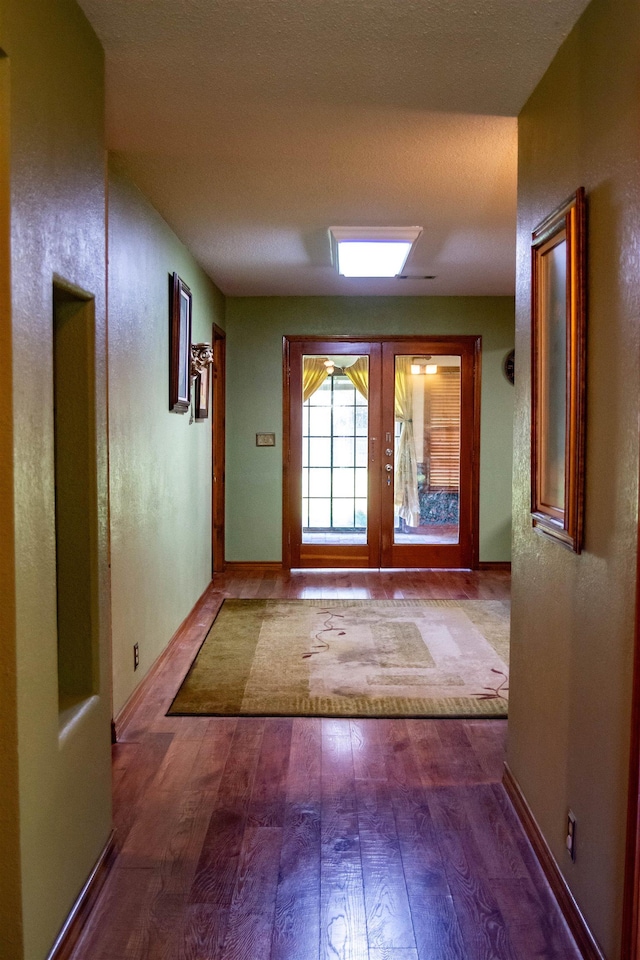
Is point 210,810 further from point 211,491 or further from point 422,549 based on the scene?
point 422,549

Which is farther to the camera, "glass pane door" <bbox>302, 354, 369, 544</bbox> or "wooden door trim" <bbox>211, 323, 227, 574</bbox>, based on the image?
"glass pane door" <bbox>302, 354, 369, 544</bbox>

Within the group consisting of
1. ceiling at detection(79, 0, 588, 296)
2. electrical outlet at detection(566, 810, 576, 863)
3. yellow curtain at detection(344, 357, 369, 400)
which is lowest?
electrical outlet at detection(566, 810, 576, 863)

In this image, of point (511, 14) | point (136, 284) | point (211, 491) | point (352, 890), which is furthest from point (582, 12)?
point (211, 491)

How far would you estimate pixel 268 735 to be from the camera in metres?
3.32

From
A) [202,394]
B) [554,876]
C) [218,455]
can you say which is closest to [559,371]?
[554,876]

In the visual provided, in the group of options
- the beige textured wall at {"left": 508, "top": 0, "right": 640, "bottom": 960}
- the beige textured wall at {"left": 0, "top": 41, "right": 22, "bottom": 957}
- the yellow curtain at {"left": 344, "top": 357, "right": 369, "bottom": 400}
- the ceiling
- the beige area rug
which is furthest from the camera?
the yellow curtain at {"left": 344, "top": 357, "right": 369, "bottom": 400}

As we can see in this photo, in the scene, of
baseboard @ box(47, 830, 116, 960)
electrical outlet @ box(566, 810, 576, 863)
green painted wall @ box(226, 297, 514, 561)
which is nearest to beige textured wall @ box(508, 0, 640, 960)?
electrical outlet @ box(566, 810, 576, 863)

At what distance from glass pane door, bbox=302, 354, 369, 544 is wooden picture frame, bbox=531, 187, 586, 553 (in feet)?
14.8

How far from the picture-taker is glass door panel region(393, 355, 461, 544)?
6.97m

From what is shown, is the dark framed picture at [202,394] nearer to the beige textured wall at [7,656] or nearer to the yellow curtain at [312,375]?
the yellow curtain at [312,375]

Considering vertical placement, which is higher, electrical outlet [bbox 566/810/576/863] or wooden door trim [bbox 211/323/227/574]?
wooden door trim [bbox 211/323/227/574]

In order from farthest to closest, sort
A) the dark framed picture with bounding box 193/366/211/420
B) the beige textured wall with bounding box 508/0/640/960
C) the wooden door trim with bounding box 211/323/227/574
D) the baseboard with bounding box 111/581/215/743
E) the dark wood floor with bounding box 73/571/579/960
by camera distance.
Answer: the wooden door trim with bounding box 211/323/227/574 → the dark framed picture with bounding box 193/366/211/420 → the baseboard with bounding box 111/581/215/743 → the dark wood floor with bounding box 73/571/579/960 → the beige textured wall with bounding box 508/0/640/960

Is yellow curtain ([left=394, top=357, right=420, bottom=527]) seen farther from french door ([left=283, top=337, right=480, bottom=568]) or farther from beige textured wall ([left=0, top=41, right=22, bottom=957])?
beige textured wall ([left=0, top=41, right=22, bottom=957])

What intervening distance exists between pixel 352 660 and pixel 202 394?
2254 mm
